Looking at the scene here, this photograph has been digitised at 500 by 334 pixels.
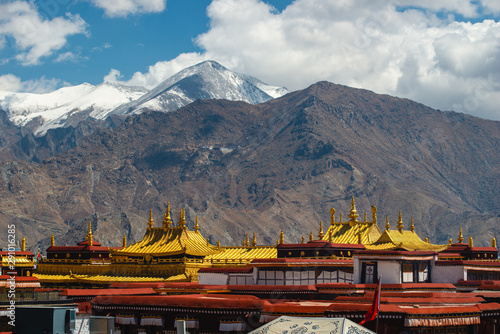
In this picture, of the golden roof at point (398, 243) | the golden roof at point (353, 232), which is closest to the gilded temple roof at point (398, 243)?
the golden roof at point (398, 243)

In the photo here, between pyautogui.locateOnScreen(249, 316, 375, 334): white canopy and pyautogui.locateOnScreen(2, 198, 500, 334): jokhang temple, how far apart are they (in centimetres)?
63

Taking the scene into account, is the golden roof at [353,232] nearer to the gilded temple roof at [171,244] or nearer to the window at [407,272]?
the gilded temple roof at [171,244]

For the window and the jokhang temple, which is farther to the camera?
the window

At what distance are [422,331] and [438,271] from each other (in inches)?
1285

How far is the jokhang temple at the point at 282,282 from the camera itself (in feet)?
192

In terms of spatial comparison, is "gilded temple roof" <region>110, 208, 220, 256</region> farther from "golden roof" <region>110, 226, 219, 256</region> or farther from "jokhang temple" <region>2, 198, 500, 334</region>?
"jokhang temple" <region>2, 198, 500, 334</region>

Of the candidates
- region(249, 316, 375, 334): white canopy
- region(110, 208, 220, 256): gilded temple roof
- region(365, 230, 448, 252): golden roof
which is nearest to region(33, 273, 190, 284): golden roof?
region(110, 208, 220, 256): gilded temple roof

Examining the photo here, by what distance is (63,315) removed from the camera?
47531 millimetres

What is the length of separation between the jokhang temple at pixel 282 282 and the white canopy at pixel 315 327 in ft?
2.05

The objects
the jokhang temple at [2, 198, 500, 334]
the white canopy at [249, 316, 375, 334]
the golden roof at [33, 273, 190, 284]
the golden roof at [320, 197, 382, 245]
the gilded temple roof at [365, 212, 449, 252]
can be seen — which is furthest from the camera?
the golden roof at [320, 197, 382, 245]

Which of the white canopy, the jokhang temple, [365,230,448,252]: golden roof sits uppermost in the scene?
[365,230,448,252]: golden roof

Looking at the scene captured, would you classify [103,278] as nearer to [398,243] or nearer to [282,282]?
[282,282]

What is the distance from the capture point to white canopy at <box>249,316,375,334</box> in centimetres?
4453

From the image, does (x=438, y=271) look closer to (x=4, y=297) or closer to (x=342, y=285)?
(x=342, y=285)
